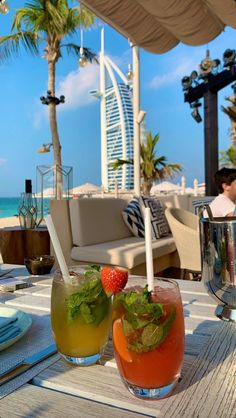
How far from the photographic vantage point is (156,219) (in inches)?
144

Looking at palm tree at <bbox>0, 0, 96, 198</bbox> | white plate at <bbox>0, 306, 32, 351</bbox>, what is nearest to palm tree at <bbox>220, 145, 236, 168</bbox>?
palm tree at <bbox>0, 0, 96, 198</bbox>

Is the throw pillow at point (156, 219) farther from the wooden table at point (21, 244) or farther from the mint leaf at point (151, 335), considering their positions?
the mint leaf at point (151, 335)

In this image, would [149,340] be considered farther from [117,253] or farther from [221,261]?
[117,253]

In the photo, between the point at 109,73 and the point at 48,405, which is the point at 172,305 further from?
the point at 109,73

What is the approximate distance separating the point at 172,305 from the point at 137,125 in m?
5.57

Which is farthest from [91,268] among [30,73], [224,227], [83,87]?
[83,87]

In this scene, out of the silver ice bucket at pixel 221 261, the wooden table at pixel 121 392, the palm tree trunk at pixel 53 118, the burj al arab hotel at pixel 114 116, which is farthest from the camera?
the burj al arab hotel at pixel 114 116

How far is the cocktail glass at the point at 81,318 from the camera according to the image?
23.3 inches

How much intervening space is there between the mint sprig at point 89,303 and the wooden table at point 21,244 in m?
2.31

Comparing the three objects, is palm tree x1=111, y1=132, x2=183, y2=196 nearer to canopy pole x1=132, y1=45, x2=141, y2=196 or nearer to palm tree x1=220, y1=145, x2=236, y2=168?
canopy pole x1=132, y1=45, x2=141, y2=196

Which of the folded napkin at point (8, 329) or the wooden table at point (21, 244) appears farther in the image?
the wooden table at point (21, 244)

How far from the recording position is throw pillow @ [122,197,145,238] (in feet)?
11.7

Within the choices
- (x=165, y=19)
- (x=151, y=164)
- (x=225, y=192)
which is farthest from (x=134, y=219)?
(x=151, y=164)

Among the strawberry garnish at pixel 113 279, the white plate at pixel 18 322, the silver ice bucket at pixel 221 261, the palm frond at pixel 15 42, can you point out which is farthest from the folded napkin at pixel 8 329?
the palm frond at pixel 15 42
